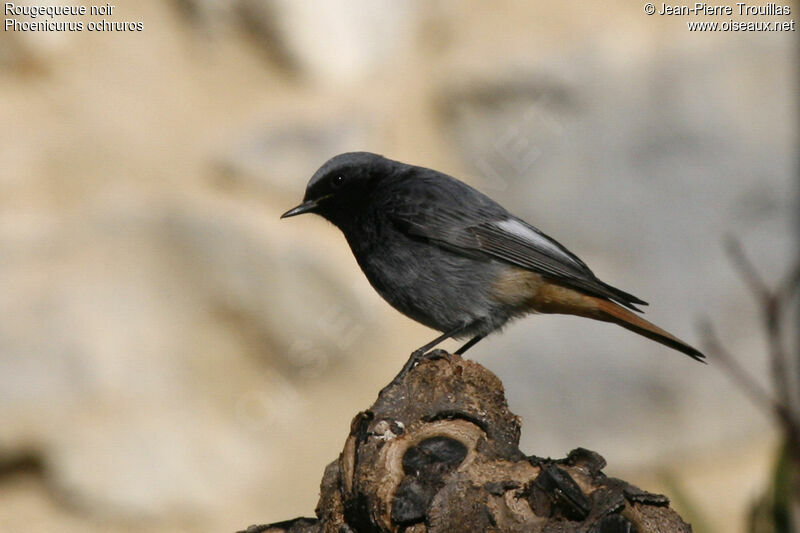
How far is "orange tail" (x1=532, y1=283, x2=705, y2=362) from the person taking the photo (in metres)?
3.75

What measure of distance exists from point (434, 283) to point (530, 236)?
16.0 inches

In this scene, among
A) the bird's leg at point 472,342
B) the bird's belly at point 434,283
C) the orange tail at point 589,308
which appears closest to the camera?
the orange tail at point 589,308

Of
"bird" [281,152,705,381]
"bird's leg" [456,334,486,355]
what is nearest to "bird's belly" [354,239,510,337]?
"bird" [281,152,705,381]

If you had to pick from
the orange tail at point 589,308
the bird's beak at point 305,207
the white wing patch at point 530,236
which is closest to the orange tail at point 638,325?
the orange tail at point 589,308

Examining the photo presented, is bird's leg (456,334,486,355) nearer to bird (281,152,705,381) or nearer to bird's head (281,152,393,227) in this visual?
bird (281,152,705,381)

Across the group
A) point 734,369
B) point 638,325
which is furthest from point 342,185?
point 734,369

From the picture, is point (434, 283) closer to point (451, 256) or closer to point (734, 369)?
point (451, 256)

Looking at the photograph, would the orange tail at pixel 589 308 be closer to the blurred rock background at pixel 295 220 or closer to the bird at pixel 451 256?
the bird at pixel 451 256

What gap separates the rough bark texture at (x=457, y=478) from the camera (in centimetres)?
209

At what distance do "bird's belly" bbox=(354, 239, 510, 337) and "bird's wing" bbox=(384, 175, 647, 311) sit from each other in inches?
2.0

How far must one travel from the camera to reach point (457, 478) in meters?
2.19

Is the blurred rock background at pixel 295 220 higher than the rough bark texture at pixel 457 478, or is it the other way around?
the blurred rock background at pixel 295 220

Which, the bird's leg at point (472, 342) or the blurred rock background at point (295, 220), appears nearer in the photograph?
the bird's leg at point (472, 342)

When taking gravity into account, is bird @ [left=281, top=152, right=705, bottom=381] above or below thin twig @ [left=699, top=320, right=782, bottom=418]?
above
